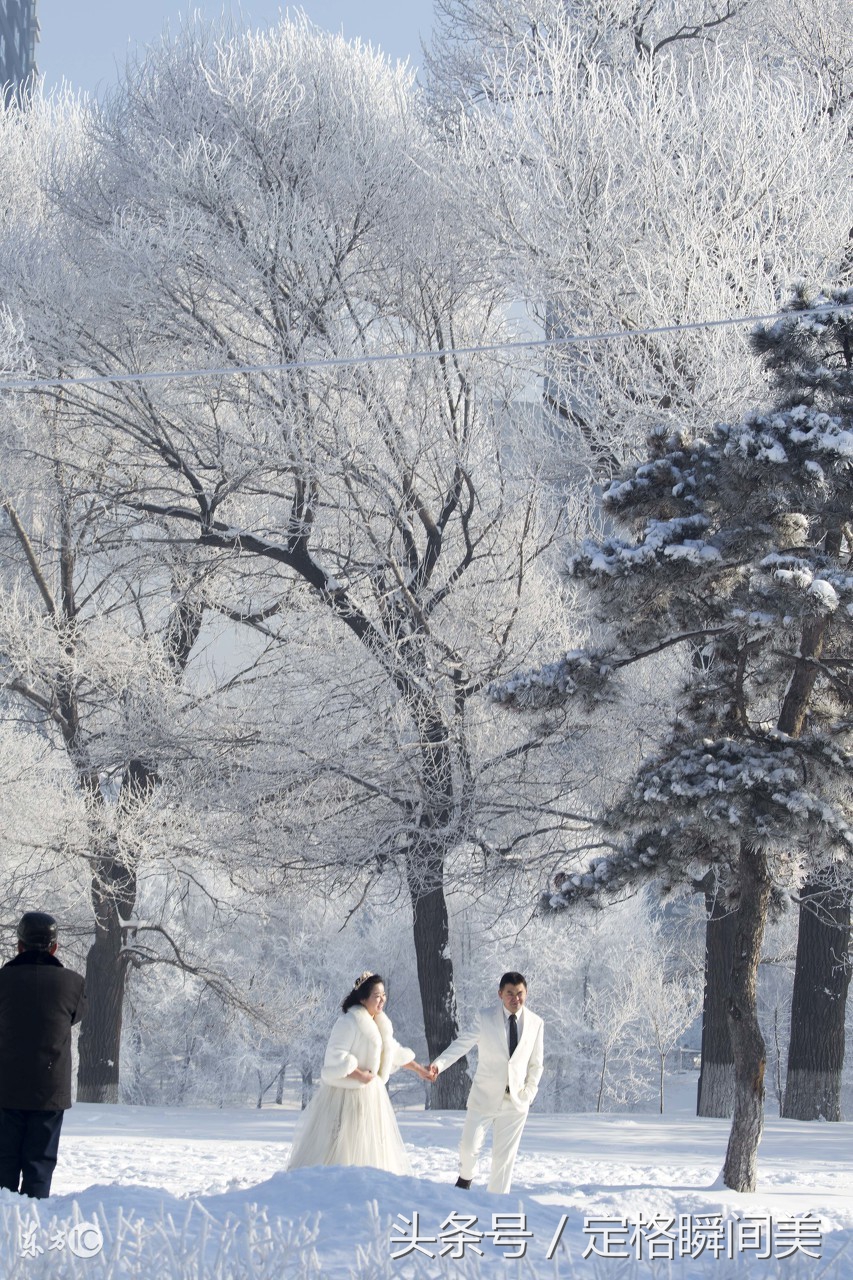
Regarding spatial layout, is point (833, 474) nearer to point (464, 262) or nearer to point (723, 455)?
point (723, 455)

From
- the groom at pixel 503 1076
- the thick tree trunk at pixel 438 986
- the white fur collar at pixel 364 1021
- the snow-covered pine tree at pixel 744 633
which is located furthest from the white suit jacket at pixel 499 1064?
the thick tree trunk at pixel 438 986

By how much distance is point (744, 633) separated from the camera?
9656mm

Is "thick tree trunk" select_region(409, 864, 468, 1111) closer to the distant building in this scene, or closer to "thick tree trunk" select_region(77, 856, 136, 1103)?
"thick tree trunk" select_region(77, 856, 136, 1103)

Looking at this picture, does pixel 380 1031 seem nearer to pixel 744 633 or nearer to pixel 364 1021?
pixel 364 1021

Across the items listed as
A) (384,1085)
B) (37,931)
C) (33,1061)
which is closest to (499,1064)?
(384,1085)

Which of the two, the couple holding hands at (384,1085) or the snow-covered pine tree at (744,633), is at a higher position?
the snow-covered pine tree at (744,633)

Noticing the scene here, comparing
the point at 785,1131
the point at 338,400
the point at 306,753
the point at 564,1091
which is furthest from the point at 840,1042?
the point at 564,1091

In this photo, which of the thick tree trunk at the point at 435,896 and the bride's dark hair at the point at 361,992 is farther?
the thick tree trunk at the point at 435,896

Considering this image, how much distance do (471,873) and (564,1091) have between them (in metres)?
34.9

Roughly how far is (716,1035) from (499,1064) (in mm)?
9670

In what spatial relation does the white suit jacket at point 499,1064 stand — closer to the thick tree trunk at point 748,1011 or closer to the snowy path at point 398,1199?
the snowy path at point 398,1199

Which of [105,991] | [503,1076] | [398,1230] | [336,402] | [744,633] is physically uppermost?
[336,402]

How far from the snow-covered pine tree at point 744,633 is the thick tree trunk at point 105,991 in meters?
10.8

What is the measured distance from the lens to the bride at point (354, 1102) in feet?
24.0
